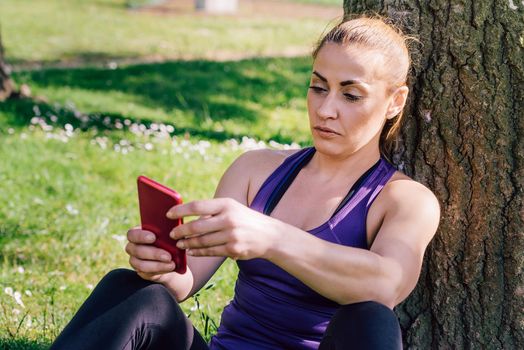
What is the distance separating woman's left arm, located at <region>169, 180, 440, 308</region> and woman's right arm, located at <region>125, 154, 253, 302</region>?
15 centimetres

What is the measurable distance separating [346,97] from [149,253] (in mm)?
742

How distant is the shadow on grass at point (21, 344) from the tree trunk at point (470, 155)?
1.44 meters

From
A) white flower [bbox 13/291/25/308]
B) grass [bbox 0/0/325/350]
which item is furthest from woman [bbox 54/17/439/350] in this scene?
white flower [bbox 13/291/25/308]

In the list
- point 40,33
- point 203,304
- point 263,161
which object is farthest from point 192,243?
point 40,33

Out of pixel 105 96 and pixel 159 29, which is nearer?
pixel 105 96

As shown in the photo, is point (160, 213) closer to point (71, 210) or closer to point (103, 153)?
point (71, 210)

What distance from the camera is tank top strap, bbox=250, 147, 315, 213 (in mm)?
2682

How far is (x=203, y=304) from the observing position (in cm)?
373

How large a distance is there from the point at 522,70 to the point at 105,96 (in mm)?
6027

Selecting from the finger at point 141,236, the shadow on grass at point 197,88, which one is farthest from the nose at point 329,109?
the shadow on grass at point 197,88

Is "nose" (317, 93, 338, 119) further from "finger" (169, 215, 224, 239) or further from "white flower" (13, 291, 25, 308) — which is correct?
"white flower" (13, 291, 25, 308)

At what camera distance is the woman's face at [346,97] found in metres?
2.50

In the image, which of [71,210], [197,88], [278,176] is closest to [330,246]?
[278,176]

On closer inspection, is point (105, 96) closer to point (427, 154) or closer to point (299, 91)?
point (299, 91)
